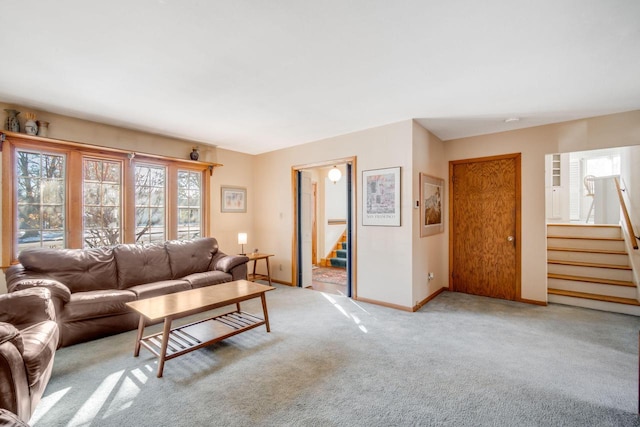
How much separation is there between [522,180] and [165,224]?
5443 mm

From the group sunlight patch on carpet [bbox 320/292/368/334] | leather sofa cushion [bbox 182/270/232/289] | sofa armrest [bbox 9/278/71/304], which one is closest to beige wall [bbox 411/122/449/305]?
sunlight patch on carpet [bbox 320/292/368/334]

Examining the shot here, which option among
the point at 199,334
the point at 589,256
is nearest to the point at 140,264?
the point at 199,334

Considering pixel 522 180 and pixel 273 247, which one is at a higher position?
pixel 522 180

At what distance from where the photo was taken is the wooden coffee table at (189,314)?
227 centimetres

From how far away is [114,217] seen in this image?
3982mm

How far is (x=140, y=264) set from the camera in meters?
3.64

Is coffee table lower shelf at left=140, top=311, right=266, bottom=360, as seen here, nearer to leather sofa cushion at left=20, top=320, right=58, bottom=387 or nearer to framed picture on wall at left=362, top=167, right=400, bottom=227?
leather sofa cushion at left=20, top=320, right=58, bottom=387

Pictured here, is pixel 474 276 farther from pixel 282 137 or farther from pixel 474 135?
pixel 282 137

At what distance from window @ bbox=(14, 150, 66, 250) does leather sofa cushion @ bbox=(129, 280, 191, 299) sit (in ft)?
4.11

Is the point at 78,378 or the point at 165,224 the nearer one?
the point at 78,378

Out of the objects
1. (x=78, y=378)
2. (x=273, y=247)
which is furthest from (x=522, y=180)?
(x=78, y=378)

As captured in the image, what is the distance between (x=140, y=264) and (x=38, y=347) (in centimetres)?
203

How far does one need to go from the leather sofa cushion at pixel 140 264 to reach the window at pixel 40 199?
75 centimetres

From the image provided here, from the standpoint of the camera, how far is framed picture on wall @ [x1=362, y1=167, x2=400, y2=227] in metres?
3.80
